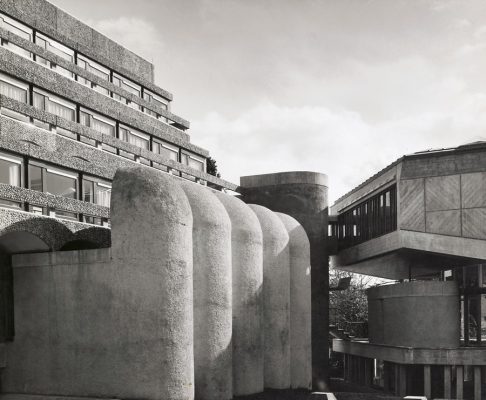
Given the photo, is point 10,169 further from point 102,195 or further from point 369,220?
point 369,220

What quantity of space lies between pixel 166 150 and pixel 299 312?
11.8 metres

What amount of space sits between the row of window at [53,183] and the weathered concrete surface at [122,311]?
97.6 inches

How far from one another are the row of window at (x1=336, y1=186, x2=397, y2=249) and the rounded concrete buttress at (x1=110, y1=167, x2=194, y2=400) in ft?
60.9

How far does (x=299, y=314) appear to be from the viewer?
3284cm

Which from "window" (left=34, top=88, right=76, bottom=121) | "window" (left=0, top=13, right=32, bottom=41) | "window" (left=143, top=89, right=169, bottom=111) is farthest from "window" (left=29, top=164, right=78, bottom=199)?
"window" (left=143, top=89, right=169, bottom=111)

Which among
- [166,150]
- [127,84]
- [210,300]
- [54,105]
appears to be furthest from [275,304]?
[127,84]

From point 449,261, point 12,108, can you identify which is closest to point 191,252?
point 12,108

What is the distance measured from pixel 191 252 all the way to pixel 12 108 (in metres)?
8.42

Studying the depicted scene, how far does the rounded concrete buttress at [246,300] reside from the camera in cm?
2697

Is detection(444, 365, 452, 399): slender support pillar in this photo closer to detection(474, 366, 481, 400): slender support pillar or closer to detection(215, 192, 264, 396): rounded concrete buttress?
detection(474, 366, 481, 400): slender support pillar

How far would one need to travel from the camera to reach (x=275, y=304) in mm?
30562

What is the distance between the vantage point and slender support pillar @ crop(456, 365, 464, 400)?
117 feet

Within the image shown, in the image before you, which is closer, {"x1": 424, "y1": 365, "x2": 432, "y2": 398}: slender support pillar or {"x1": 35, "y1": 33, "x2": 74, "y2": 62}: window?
{"x1": 35, "y1": 33, "x2": 74, "y2": 62}: window

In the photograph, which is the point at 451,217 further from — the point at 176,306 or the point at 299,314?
the point at 176,306
